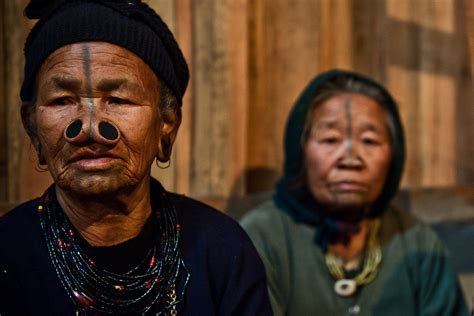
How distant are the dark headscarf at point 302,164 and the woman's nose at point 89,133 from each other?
117 cm

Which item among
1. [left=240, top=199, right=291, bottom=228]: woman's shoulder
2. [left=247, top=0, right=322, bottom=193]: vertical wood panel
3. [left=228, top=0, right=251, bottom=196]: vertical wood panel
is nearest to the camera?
[left=240, top=199, right=291, bottom=228]: woman's shoulder

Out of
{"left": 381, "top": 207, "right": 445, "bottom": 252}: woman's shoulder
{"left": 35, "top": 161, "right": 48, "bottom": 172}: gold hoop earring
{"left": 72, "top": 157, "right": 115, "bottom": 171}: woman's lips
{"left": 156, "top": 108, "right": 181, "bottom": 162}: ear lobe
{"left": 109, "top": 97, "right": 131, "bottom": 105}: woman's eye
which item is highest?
{"left": 109, "top": 97, "right": 131, "bottom": 105}: woman's eye

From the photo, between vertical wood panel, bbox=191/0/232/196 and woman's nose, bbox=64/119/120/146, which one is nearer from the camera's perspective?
woman's nose, bbox=64/119/120/146

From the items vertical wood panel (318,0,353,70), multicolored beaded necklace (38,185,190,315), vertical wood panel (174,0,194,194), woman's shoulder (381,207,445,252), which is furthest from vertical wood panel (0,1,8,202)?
vertical wood panel (318,0,353,70)

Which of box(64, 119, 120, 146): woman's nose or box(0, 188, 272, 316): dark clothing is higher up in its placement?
box(64, 119, 120, 146): woman's nose

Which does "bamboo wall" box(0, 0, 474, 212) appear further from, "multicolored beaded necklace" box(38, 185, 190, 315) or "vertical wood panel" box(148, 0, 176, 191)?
"multicolored beaded necklace" box(38, 185, 190, 315)

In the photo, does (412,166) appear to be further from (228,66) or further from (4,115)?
(4,115)

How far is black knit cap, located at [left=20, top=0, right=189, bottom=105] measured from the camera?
1410mm

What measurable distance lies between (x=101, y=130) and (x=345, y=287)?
121cm

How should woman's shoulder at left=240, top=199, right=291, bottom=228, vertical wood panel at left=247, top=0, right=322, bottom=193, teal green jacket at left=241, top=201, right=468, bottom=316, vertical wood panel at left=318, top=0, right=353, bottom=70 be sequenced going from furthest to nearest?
vertical wood panel at left=318, top=0, right=353, bottom=70
vertical wood panel at left=247, top=0, right=322, bottom=193
woman's shoulder at left=240, top=199, right=291, bottom=228
teal green jacket at left=241, top=201, right=468, bottom=316

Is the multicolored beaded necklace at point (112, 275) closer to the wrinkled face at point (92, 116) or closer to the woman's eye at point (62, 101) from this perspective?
the wrinkled face at point (92, 116)

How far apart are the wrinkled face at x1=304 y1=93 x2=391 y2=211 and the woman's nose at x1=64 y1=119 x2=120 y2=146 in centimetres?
110

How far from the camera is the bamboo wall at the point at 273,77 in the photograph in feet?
5.72

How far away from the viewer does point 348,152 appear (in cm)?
231
